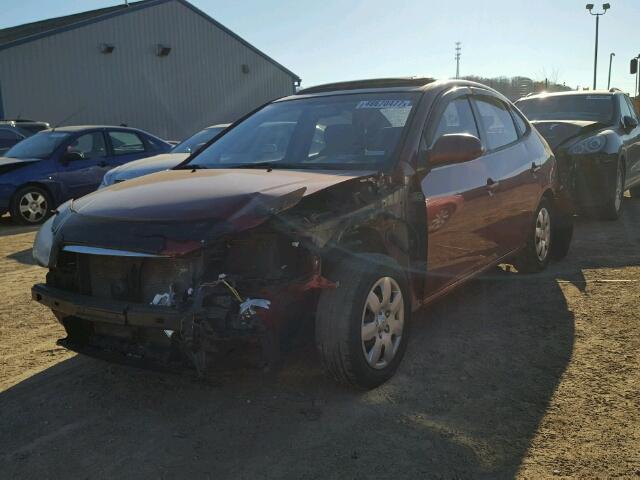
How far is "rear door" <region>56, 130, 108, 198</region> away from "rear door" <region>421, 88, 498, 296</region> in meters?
7.59

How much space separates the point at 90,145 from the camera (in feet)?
34.1

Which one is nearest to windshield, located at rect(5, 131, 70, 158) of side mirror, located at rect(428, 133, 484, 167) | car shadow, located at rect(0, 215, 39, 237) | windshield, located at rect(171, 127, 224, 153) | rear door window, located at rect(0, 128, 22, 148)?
car shadow, located at rect(0, 215, 39, 237)

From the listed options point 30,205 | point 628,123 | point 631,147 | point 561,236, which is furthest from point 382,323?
point 30,205

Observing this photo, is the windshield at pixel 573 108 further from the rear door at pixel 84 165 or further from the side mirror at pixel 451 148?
the rear door at pixel 84 165

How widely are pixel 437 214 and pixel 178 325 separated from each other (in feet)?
5.93

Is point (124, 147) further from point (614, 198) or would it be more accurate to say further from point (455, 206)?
point (455, 206)

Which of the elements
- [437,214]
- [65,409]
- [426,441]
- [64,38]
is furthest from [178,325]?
[64,38]

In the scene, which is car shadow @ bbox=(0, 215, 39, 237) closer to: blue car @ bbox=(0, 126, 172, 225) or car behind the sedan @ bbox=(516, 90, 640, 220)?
blue car @ bbox=(0, 126, 172, 225)

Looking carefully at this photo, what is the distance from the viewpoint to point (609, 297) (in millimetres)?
4824

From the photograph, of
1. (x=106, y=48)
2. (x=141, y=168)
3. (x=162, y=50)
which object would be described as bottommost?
(x=141, y=168)

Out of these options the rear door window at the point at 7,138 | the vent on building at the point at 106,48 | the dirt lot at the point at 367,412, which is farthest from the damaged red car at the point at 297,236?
the vent on building at the point at 106,48

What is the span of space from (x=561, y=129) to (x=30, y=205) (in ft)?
26.5

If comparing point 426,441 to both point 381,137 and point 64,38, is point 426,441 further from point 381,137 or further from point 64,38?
point 64,38

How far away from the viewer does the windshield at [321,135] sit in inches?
148
